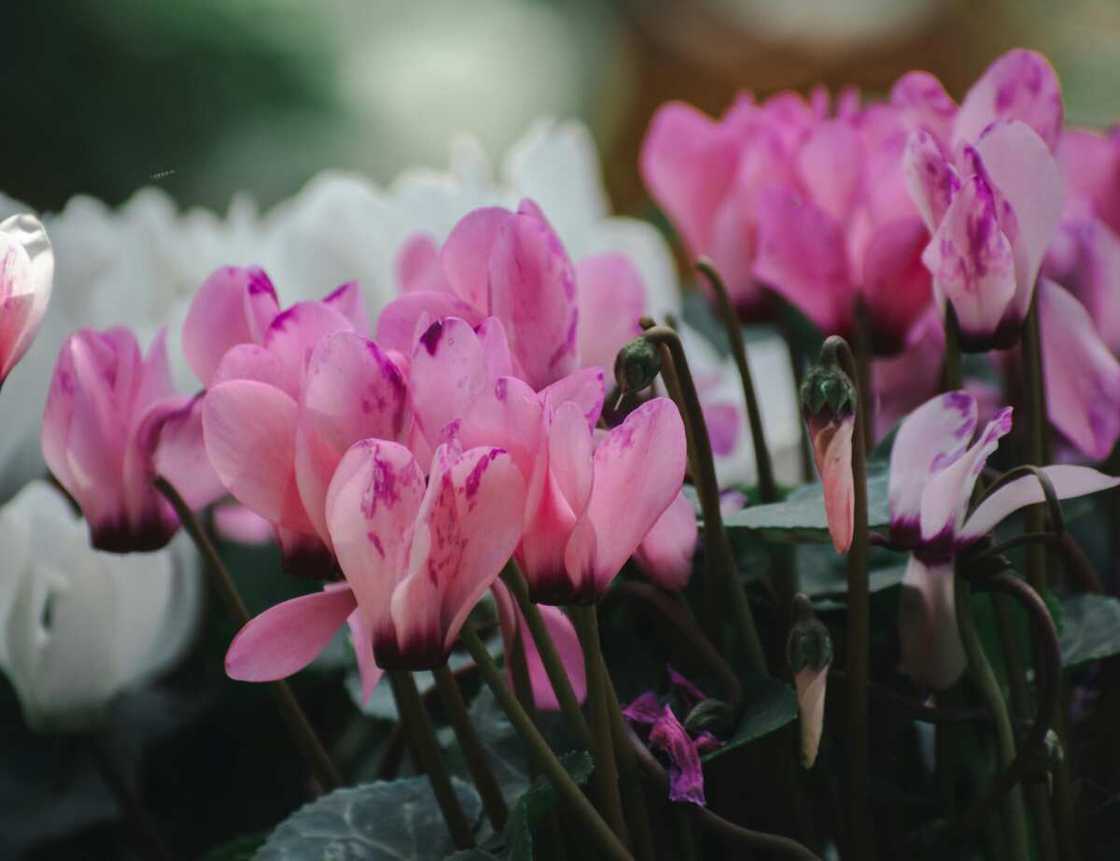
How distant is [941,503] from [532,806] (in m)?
0.13

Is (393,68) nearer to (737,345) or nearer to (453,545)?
(737,345)

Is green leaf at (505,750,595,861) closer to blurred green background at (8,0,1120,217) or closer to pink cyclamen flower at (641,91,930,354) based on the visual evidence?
pink cyclamen flower at (641,91,930,354)

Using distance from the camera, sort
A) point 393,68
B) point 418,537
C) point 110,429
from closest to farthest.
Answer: point 418,537, point 110,429, point 393,68

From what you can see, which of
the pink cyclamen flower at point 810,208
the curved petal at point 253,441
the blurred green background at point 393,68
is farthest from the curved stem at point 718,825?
the blurred green background at point 393,68

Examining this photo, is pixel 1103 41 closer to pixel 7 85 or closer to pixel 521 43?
pixel 521 43

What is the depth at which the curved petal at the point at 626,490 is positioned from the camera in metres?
0.36

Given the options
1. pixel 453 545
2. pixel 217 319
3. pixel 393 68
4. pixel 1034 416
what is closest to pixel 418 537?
pixel 453 545

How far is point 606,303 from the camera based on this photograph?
1.75 feet

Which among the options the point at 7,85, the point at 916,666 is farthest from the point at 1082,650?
the point at 7,85

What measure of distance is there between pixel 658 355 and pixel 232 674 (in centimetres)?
14

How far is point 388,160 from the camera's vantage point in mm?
3057

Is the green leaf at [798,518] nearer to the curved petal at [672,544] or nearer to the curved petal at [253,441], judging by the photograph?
the curved petal at [672,544]

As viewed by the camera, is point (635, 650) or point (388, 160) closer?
point (635, 650)

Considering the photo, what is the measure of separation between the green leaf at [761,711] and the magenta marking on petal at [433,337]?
129 mm
